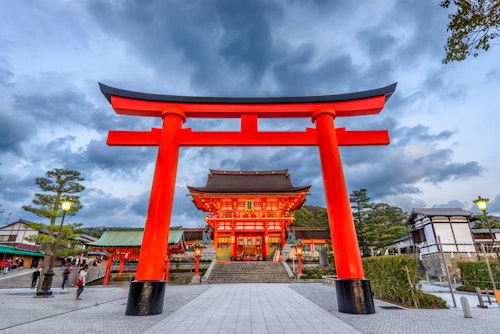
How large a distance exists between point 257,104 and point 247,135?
43.5 inches

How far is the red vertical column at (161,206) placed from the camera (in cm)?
631

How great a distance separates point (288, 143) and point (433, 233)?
861 inches

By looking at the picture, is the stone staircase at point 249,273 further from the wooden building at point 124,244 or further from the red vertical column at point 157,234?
the red vertical column at point 157,234

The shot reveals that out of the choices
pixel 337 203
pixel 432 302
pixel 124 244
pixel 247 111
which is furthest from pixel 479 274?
pixel 124 244

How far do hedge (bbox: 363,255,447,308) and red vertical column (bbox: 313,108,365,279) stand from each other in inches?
119

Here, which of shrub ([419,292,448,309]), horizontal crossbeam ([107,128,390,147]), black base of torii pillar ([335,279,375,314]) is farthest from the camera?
horizontal crossbeam ([107,128,390,147])

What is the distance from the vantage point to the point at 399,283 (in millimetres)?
8445

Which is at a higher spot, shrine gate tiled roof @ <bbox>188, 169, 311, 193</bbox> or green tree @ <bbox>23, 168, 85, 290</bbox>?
shrine gate tiled roof @ <bbox>188, 169, 311, 193</bbox>

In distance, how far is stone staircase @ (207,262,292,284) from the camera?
59.7 ft

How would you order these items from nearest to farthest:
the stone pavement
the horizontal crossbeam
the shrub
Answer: the stone pavement, the shrub, the horizontal crossbeam

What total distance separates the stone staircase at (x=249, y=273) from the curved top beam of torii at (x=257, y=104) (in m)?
14.0

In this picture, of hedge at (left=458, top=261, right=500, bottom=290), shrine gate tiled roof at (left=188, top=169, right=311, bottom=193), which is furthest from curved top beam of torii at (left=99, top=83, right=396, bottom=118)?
shrine gate tiled roof at (left=188, top=169, right=311, bottom=193)

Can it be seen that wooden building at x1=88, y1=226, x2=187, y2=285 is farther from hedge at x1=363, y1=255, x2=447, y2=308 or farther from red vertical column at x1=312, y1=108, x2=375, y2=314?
red vertical column at x1=312, y1=108, x2=375, y2=314

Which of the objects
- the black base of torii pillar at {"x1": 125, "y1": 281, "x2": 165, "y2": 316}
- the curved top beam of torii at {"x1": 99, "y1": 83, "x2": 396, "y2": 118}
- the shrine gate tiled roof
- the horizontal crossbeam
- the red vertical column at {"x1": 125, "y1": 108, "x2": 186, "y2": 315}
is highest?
the shrine gate tiled roof
